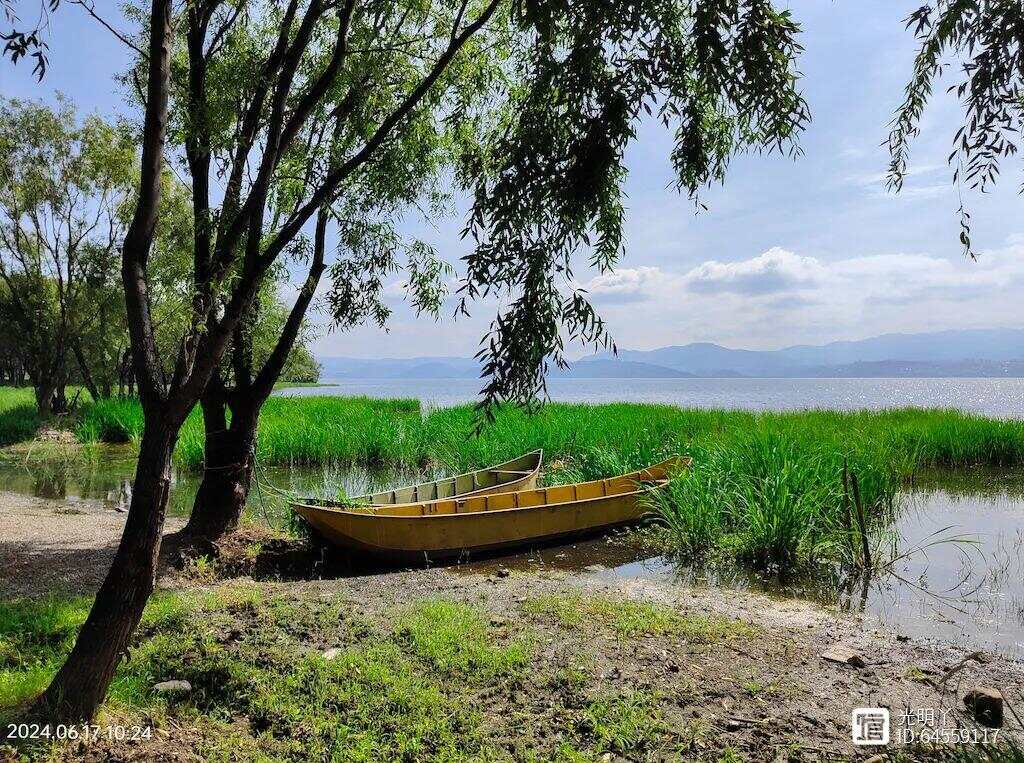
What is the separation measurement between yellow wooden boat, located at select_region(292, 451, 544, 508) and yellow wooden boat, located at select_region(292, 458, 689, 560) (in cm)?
43

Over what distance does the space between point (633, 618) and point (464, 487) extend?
232 inches

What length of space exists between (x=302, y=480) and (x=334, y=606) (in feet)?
33.6

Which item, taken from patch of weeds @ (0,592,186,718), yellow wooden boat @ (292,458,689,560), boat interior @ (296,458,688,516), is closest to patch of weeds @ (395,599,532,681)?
patch of weeds @ (0,592,186,718)

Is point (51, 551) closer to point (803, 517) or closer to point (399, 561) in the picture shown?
point (399, 561)

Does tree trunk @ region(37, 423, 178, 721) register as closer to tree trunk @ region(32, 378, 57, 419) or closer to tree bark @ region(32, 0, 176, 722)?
tree bark @ region(32, 0, 176, 722)

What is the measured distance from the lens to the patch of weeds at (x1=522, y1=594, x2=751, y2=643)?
596 centimetres

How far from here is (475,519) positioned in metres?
9.37

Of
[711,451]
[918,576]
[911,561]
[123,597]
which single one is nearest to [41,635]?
[123,597]

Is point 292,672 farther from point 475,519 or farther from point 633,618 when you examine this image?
point 475,519

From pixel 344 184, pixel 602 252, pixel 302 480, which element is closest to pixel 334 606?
pixel 602 252

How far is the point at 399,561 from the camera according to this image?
29.9 ft

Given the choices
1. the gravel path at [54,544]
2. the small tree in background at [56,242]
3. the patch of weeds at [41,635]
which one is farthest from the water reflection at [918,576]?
the small tree in background at [56,242]

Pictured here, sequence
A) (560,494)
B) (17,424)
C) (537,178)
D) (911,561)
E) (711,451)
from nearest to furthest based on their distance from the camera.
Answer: (537,178), (911,561), (560,494), (711,451), (17,424)

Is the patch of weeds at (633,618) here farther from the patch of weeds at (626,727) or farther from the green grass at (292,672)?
the patch of weeds at (626,727)
